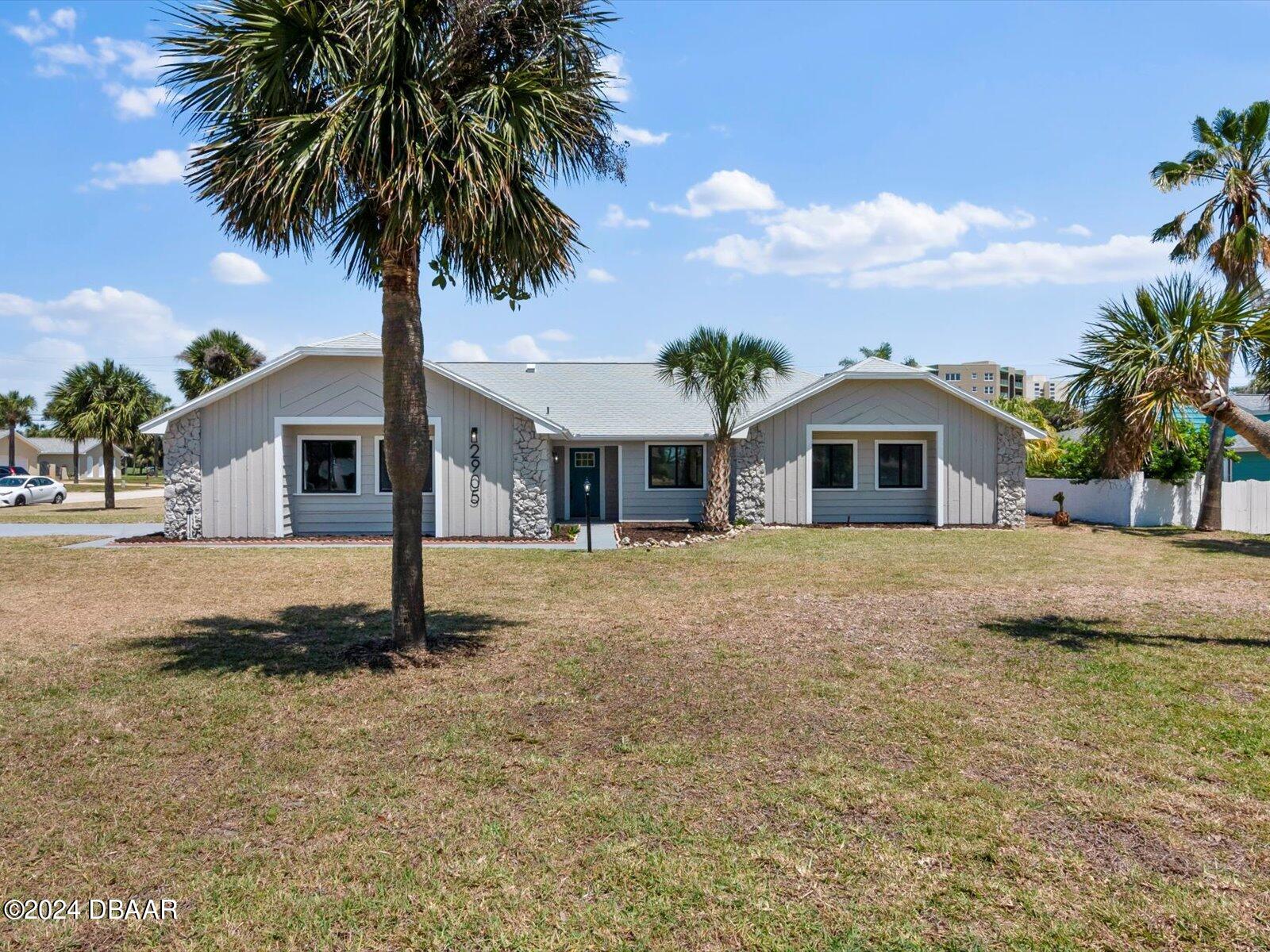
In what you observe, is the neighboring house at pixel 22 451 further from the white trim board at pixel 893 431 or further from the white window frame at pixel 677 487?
the white trim board at pixel 893 431

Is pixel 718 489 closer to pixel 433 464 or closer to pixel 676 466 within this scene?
pixel 676 466

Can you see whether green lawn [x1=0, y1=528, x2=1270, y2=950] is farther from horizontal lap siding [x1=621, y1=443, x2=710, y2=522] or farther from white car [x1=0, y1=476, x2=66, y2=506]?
white car [x1=0, y1=476, x2=66, y2=506]

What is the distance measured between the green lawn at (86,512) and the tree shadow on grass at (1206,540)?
27811 mm

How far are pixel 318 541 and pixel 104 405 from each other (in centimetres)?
1839

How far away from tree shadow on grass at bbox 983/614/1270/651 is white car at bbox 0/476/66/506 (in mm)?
40824

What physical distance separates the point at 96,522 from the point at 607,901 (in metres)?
27.0

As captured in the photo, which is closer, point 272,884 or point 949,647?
point 272,884

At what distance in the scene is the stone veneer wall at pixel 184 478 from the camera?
1834 centimetres

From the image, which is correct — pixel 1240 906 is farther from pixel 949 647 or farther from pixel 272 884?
pixel 949 647

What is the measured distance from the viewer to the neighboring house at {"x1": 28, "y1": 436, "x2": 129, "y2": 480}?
70569 millimetres

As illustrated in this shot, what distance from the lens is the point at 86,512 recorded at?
97.2 ft

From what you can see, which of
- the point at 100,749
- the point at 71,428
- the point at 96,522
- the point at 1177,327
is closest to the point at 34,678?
the point at 100,749

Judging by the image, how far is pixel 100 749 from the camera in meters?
5.38

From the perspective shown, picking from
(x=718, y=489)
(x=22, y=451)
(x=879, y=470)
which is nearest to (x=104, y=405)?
(x=718, y=489)
